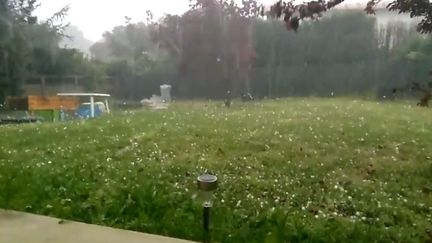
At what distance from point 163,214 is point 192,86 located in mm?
14670

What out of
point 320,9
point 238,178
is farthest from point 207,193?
point 320,9

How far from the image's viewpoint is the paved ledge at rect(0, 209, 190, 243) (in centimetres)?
331

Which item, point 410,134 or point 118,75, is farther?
point 118,75

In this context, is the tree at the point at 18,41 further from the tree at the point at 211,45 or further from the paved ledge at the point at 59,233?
the paved ledge at the point at 59,233

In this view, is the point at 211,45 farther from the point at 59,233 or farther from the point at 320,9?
the point at 59,233

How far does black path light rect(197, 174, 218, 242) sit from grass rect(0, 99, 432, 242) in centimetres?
6

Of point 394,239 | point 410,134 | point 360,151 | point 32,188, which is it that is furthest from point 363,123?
point 32,188

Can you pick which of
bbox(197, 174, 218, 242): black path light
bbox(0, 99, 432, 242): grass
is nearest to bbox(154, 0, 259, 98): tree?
bbox(0, 99, 432, 242): grass

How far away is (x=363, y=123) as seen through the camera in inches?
308

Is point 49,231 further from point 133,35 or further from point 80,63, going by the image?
point 133,35

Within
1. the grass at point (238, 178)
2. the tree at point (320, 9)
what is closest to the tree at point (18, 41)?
the grass at point (238, 178)

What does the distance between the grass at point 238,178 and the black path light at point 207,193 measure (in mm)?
62

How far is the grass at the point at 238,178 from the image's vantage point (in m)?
3.62

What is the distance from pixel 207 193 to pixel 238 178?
4.05 feet
